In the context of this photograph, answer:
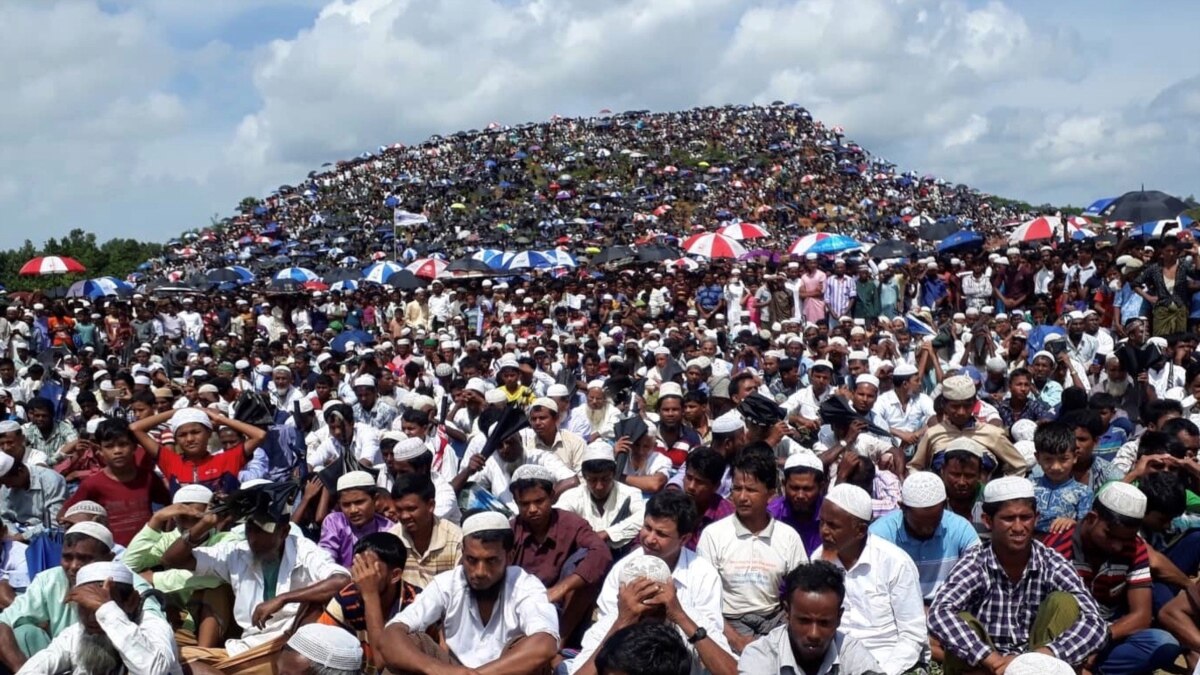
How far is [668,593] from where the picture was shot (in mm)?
4121

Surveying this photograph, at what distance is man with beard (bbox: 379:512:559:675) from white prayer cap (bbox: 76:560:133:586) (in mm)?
1083

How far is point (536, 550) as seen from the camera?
5.38 metres

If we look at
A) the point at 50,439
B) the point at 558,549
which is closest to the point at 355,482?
the point at 558,549

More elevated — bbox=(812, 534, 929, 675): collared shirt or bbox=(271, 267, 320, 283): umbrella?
bbox=(271, 267, 320, 283): umbrella

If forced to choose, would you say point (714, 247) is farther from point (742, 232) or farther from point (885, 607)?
point (885, 607)

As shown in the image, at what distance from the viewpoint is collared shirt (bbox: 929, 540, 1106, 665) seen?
430 cm

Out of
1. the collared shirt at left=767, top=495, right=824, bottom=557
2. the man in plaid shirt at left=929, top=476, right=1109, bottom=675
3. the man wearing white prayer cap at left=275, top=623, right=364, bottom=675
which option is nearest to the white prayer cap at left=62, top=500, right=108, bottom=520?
the man wearing white prayer cap at left=275, top=623, right=364, bottom=675

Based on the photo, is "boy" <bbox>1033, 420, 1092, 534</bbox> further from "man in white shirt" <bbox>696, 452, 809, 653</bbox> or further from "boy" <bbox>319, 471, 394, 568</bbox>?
"boy" <bbox>319, 471, 394, 568</bbox>

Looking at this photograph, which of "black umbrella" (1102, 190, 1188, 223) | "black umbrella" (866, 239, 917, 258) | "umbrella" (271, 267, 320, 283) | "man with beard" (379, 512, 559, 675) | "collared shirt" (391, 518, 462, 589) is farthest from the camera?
"umbrella" (271, 267, 320, 283)

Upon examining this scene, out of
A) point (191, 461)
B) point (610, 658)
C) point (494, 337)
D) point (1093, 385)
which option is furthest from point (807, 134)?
point (610, 658)

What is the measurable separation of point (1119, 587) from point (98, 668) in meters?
4.25

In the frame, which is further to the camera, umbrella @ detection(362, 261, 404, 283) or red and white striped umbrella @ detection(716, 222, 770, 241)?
umbrella @ detection(362, 261, 404, 283)

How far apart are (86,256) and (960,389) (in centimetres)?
5088

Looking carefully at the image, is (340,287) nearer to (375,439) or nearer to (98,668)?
(375,439)
